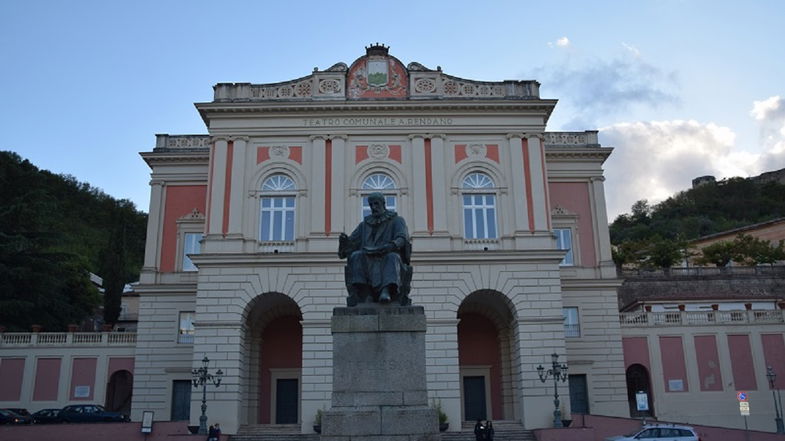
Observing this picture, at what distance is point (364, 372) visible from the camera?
11.3 metres

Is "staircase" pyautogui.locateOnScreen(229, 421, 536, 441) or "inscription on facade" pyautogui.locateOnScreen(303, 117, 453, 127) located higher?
"inscription on facade" pyautogui.locateOnScreen(303, 117, 453, 127)

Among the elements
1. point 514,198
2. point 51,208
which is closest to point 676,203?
point 514,198

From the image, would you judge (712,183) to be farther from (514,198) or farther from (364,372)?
(364,372)

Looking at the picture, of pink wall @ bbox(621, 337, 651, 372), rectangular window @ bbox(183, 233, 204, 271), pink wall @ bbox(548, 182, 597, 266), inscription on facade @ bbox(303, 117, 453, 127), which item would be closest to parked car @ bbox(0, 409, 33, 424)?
rectangular window @ bbox(183, 233, 204, 271)

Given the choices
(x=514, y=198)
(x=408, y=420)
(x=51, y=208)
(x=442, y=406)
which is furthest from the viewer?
(x=51, y=208)

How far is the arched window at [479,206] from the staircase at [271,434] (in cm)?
1045

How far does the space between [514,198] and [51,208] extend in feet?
87.4

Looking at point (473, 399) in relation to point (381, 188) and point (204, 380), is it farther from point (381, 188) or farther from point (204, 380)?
point (204, 380)

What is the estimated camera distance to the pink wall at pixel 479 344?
32062 millimetres

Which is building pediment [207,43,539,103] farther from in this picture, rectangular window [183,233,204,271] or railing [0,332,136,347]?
railing [0,332,136,347]

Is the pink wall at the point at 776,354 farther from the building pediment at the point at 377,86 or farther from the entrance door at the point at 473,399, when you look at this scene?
the building pediment at the point at 377,86

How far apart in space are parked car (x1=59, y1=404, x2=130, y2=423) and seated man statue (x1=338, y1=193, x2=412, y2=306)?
903 inches

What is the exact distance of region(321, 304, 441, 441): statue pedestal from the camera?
10.8 meters

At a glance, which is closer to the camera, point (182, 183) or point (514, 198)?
point (514, 198)
